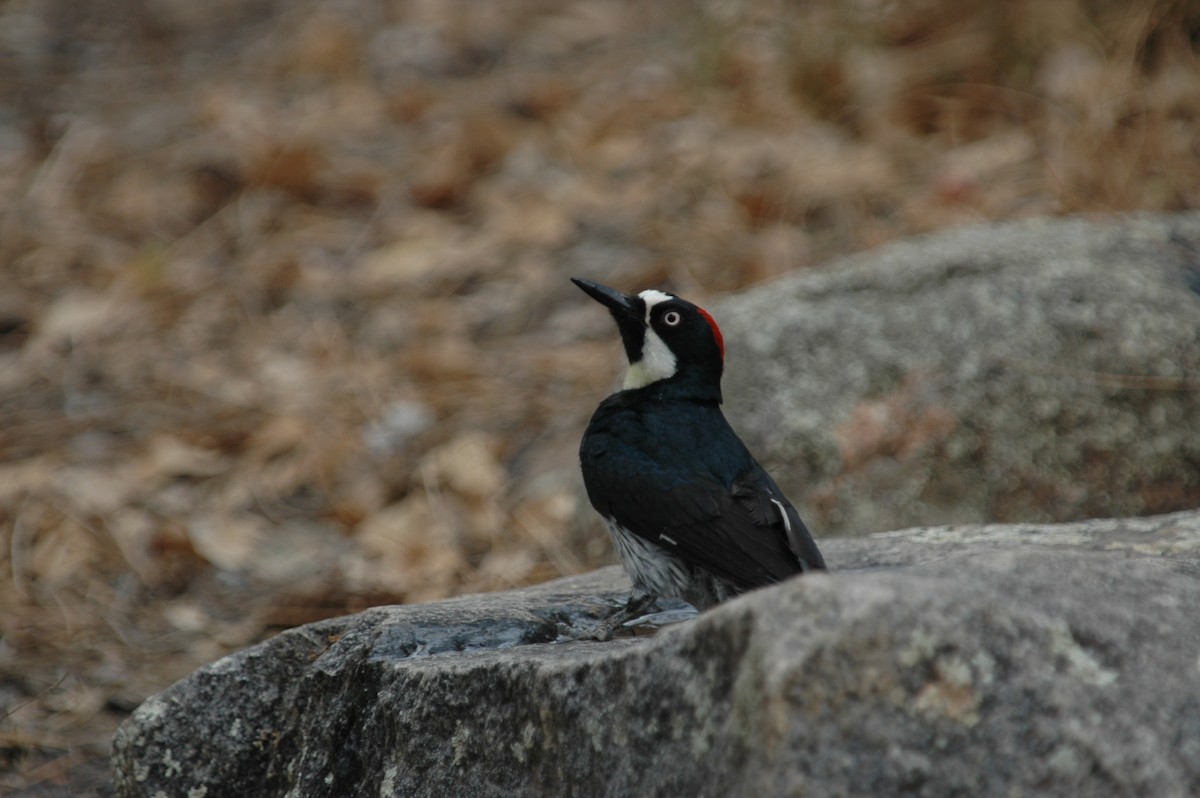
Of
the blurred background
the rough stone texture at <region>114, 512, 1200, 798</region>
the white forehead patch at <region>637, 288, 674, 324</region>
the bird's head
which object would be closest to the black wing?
the bird's head

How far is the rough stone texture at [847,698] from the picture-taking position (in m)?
1.72

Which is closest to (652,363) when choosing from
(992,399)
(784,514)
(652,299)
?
(652,299)

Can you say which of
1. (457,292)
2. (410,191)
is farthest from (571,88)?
(457,292)

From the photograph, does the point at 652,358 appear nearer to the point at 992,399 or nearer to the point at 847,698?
the point at 992,399

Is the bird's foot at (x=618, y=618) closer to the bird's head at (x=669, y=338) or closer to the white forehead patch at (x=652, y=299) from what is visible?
the bird's head at (x=669, y=338)

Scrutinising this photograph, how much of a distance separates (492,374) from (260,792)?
340 centimetres

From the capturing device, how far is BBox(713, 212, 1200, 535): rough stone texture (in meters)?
4.29

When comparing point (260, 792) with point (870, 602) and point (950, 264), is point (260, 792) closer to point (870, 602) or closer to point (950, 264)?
point (870, 602)

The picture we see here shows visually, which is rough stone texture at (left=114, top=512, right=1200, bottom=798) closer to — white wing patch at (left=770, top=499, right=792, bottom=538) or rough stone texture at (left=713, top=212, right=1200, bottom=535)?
white wing patch at (left=770, top=499, right=792, bottom=538)

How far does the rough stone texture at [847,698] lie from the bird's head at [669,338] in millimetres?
1456

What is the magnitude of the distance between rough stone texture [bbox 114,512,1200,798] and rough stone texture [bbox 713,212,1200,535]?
2028mm

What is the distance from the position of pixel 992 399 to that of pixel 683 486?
157cm

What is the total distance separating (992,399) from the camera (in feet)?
14.2

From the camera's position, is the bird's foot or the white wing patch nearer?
the bird's foot
